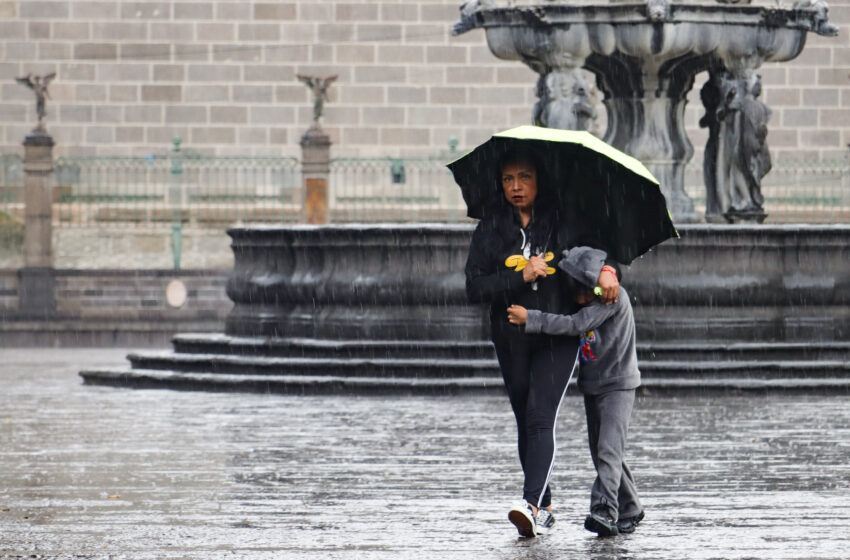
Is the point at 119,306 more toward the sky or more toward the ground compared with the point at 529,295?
more toward the ground

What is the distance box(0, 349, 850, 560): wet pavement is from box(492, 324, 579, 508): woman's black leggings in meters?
0.27

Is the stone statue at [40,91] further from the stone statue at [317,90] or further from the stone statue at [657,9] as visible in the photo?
the stone statue at [657,9]

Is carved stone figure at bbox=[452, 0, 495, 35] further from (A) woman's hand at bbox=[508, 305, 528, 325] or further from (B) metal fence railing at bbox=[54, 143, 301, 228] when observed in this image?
(B) metal fence railing at bbox=[54, 143, 301, 228]

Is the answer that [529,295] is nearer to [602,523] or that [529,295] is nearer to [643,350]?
[602,523]

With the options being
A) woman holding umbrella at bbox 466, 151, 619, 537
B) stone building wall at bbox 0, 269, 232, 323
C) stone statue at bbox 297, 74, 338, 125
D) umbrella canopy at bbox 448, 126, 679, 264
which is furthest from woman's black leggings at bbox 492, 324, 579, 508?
stone statue at bbox 297, 74, 338, 125

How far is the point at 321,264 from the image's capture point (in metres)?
13.7

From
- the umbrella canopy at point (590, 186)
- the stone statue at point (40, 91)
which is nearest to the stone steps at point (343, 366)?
the umbrella canopy at point (590, 186)

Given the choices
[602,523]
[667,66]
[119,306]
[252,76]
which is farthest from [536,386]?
[252,76]

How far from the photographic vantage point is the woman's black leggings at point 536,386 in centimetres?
633

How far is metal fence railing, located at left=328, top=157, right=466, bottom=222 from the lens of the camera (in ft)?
84.1

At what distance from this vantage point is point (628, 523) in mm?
6402

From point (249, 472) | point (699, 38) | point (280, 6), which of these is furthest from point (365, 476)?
point (280, 6)

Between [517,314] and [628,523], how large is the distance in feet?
2.75

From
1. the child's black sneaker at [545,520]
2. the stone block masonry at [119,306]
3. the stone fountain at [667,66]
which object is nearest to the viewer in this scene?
the child's black sneaker at [545,520]
